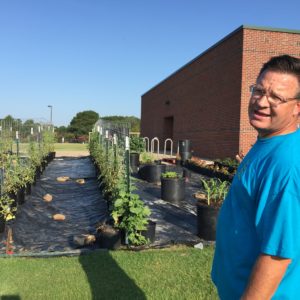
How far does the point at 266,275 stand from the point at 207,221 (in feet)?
14.0

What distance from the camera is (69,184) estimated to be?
10.9 meters

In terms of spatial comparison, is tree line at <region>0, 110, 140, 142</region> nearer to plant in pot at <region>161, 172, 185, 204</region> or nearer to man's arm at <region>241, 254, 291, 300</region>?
plant in pot at <region>161, 172, 185, 204</region>

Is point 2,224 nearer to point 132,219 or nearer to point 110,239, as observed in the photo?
point 110,239

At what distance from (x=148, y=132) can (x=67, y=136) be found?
35.0m

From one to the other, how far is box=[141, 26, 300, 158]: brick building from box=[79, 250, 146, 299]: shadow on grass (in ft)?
33.2

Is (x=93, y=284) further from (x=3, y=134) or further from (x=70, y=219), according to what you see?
(x=3, y=134)

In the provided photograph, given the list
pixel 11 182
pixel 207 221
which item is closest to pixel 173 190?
pixel 207 221

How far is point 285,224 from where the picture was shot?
1.17 metres

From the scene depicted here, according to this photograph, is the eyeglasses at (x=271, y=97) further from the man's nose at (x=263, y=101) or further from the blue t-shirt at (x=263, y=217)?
the blue t-shirt at (x=263, y=217)

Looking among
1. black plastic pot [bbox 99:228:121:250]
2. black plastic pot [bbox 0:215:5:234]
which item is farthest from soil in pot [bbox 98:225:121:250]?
black plastic pot [bbox 0:215:5:234]

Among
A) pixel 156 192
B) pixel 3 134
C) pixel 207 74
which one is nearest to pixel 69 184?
pixel 3 134

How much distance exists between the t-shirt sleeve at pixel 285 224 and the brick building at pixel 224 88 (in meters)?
12.9

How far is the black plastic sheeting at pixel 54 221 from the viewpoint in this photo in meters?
5.53

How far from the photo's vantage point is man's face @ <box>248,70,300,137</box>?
138 cm
